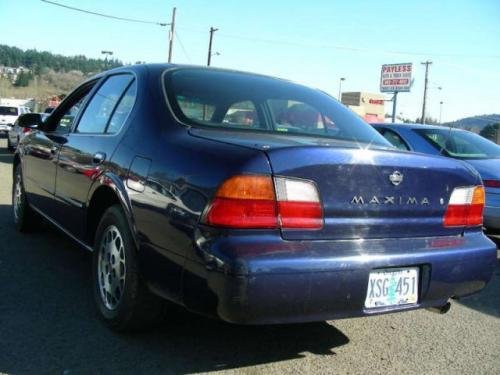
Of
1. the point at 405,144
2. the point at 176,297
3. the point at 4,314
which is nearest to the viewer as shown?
the point at 176,297

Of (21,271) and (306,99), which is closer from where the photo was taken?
(306,99)

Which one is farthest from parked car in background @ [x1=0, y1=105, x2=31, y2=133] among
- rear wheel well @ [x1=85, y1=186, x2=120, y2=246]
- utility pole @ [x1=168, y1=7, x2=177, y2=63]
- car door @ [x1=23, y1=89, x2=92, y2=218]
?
rear wheel well @ [x1=85, y1=186, x2=120, y2=246]

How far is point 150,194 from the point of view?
8.88 ft

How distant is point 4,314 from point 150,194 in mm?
1360

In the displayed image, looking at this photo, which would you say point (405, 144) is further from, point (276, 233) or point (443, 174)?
point (276, 233)

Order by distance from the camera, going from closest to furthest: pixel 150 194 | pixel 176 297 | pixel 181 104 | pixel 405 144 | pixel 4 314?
pixel 176 297 → pixel 150 194 → pixel 181 104 → pixel 4 314 → pixel 405 144

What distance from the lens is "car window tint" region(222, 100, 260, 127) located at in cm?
327

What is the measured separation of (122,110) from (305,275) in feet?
5.53

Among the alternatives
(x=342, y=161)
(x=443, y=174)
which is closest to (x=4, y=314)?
(x=342, y=161)

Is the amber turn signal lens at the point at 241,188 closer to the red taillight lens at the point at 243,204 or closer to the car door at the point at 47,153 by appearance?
the red taillight lens at the point at 243,204

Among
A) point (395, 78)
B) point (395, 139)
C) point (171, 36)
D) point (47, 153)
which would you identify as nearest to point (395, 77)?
point (395, 78)

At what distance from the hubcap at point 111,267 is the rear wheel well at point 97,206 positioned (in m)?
0.21

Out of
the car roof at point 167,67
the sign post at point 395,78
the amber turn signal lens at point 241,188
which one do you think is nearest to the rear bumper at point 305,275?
the amber turn signal lens at point 241,188

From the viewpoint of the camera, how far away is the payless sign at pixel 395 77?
45.9 m
